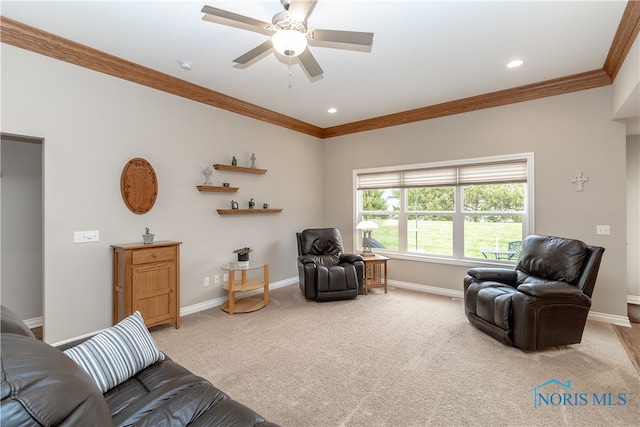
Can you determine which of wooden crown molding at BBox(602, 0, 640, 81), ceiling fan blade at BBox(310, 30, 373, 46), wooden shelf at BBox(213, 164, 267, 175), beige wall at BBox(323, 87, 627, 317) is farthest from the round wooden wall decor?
wooden crown molding at BBox(602, 0, 640, 81)

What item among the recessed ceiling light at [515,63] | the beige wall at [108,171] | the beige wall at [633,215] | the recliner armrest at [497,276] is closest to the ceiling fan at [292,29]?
the beige wall at [108,171]

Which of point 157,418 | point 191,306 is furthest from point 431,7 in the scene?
point 191,306

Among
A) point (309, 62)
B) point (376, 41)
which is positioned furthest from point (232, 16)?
point (376, 41)

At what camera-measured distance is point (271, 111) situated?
480cm

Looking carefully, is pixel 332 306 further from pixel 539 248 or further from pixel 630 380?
pixel 630 380

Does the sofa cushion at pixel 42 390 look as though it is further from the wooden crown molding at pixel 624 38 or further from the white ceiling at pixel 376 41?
the wooden crown molding at pixel 624 38

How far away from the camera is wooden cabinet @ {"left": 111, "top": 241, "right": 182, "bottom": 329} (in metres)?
3.01

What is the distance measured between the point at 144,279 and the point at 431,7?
3651 mm

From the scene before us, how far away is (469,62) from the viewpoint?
3230 millimetres

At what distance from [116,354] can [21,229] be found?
2.91 metres

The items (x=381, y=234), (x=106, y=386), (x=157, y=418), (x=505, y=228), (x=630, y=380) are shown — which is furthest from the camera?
(x=381, y=234)

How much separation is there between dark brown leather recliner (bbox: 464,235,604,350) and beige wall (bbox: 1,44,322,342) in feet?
10.7

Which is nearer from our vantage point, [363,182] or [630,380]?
[630,380]

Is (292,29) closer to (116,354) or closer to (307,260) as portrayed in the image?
(116,354)
